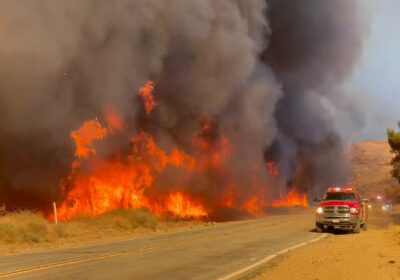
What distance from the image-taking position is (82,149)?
33594 millimetres

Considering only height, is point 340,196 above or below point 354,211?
above

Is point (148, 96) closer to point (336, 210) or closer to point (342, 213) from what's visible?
point (336, 210)

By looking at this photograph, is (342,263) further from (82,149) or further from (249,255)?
(82,149)

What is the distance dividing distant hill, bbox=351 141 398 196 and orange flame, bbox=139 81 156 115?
67003 millimetres

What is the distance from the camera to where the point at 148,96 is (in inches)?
1567

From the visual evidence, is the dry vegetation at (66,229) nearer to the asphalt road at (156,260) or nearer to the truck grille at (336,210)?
the asphalt road at (156,260)

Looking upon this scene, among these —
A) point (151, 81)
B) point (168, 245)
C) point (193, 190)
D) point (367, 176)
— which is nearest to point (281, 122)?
point (193, 190)

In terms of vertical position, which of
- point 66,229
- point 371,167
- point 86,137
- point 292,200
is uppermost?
point 86,137

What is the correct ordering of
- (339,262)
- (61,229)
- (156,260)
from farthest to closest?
(61,229)
(156,260)
(339,262)

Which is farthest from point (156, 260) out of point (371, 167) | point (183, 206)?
point (371, 167)

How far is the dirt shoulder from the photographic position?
10797 mm

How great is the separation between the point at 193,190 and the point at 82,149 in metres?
12.8

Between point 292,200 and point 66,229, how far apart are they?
38.7 metres

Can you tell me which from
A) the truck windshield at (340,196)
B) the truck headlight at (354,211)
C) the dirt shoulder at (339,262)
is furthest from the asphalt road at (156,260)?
the truck windshield at (340,196)
